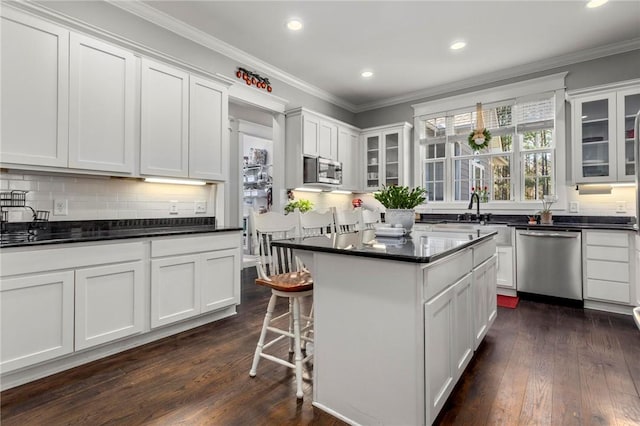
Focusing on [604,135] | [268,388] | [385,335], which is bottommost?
[268,388]

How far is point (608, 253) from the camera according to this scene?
11.3 feet

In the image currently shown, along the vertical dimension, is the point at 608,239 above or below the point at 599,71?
below

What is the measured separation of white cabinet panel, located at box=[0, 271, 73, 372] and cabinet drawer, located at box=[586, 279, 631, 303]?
15.9 feet

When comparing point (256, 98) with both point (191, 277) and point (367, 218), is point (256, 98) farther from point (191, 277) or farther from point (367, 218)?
point (191, 277)

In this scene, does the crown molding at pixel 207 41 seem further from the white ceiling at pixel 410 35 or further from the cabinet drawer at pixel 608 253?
the cabinet drawer at pixel 608 253

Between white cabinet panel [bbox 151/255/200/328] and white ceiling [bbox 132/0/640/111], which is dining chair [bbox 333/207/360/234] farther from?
white ceiling [bbox 132/0/640/111]

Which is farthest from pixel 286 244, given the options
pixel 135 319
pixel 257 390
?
pixel 135 319

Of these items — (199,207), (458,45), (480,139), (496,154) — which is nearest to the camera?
(199,207)

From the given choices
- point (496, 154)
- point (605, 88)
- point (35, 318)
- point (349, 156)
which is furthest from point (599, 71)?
point (35, 318)

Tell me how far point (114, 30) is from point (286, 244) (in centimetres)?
271

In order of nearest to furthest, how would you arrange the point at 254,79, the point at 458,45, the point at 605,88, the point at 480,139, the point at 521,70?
the point at 605,88, the point at 458,45, the point at 254,79, the point at 521,70, the point at 480,139

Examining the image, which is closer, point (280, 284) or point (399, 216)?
point (280, 284)

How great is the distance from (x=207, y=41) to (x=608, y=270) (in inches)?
199

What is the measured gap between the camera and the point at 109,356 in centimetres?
239
